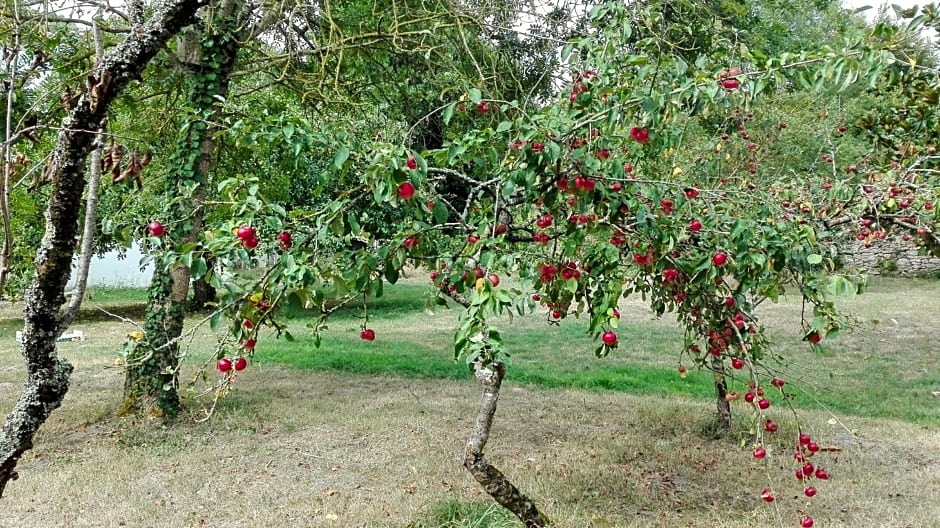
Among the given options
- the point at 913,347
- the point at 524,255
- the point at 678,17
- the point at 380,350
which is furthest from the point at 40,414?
the point at 913,347

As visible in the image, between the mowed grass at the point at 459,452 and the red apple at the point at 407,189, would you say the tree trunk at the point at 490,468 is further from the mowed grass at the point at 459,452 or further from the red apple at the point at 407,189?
the red apple at the point at 407,189

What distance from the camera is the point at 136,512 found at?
143 inches

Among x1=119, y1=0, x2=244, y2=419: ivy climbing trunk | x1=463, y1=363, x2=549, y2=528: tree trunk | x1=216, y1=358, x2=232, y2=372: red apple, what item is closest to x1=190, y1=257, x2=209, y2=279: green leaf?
x1=216, y1=358, x2=232, y2=372: red apple

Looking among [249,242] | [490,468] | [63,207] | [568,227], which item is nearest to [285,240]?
[249,242]

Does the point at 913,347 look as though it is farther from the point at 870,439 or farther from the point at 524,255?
the point at 524,255

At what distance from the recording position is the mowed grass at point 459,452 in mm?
3637

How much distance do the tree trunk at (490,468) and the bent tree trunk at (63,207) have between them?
167 cm

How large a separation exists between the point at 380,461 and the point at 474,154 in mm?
2497

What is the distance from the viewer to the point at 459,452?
4.65 metres

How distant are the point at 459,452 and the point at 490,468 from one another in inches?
62.6

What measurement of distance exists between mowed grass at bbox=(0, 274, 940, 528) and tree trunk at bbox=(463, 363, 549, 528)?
185mm

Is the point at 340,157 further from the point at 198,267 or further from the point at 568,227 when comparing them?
the point at 568,227

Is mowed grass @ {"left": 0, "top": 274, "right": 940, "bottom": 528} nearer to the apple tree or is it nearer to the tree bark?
the apple tree

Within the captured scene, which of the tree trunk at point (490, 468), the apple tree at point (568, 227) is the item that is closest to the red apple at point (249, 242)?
the apple tree at point (568, 227)
